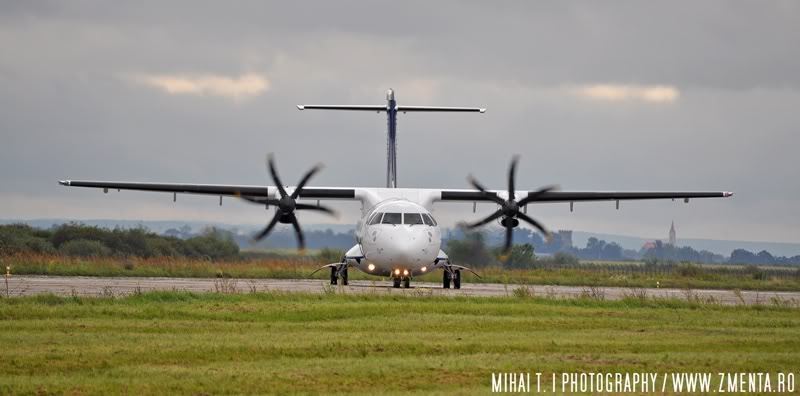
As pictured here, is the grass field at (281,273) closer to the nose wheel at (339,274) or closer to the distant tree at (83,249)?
the nose wheel at (339,274)

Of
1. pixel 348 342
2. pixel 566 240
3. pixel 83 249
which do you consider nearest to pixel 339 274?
pixel 348 342

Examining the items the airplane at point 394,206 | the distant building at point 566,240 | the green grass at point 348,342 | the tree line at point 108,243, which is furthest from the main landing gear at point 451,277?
the distant building at point 566,240

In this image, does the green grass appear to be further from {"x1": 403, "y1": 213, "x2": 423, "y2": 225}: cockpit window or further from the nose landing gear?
the nose landing gear

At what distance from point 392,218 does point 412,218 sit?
2.01ft

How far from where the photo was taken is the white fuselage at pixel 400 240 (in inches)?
1478

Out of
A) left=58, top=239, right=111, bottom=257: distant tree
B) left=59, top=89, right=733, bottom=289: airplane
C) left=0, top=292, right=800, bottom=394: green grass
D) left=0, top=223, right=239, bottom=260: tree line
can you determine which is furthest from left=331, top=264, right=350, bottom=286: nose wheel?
left=58, top=239, right=111, bottom=257: distant tree

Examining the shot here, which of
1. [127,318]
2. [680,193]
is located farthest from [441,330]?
[680,193]

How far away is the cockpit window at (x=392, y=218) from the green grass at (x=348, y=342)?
8918 millimetres

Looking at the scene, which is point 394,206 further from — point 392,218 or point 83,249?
point 83,249

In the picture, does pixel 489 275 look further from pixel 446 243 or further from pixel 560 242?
pixel 560 242

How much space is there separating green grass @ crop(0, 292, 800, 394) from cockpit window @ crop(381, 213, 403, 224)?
351 inches

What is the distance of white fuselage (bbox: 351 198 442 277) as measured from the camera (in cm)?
3753

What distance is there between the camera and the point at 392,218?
38500 mm

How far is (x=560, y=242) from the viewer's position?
100500 millimetres
